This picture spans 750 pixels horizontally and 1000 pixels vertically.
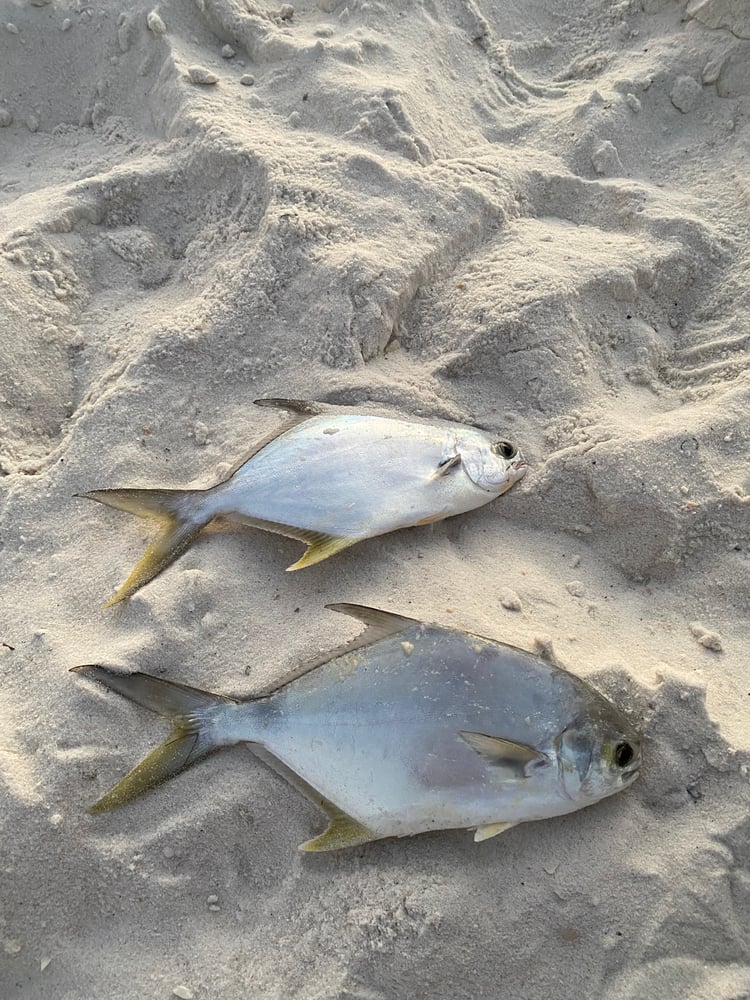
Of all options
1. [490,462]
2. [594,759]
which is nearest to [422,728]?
[594,759]

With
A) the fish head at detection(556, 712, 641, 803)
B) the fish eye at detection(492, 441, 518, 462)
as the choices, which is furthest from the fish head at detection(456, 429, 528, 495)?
the fish head at detection(556, 712, 641, 803)

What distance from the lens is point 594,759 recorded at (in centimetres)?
190

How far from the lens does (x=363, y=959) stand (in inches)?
71.6

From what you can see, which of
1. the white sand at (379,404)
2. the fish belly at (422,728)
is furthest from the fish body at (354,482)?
the fish belly at (422,728)

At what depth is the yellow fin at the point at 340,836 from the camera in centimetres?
192

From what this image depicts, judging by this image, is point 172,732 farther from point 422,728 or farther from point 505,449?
point 505,449

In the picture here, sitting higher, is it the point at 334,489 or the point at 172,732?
the point at 334,489

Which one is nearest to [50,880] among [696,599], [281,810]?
[281,810]

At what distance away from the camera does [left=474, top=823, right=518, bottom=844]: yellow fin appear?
1896mm

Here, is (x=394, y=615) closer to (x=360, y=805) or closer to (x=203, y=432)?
(x=360, y=805)

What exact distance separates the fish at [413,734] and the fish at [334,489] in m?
0.36

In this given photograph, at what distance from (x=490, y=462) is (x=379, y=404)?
49cm

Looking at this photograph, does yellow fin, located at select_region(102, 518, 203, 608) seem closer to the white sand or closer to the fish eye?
the white sand

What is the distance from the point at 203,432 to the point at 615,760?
5.79 ft
